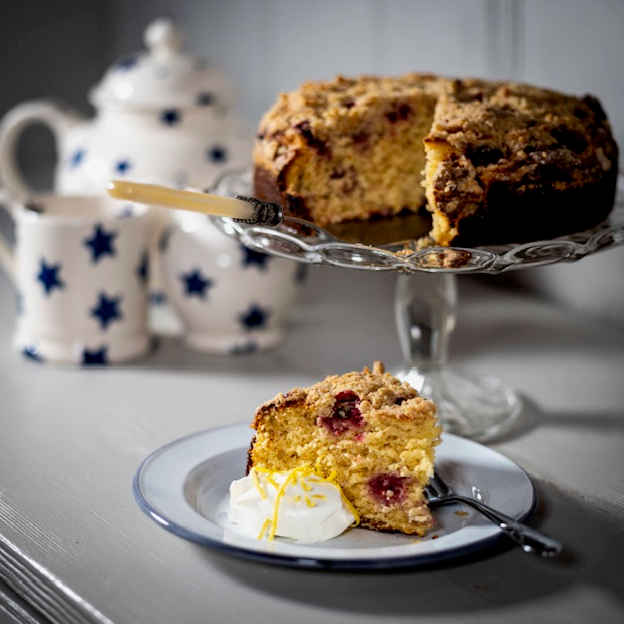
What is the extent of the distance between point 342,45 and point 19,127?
2.47 feet

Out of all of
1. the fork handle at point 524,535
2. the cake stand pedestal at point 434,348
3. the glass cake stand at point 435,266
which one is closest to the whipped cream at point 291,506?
the fork handle at point 524,535

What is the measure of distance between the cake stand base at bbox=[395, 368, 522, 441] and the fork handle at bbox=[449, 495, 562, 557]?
0.35 m

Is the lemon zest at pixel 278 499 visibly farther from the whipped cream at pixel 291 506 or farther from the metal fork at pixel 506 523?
the metal fork at pixel 506 523

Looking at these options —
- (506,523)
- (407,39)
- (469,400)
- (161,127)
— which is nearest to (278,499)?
(506,523)

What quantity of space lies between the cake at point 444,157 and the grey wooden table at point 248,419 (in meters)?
0.28

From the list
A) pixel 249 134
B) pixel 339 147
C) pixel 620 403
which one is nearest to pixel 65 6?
pixel 249 134

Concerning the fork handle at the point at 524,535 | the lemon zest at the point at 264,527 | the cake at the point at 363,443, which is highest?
the cake at the point at 363,443

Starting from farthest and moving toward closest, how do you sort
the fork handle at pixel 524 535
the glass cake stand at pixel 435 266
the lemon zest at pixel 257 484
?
1. the glass cake stand at pixel 435 266
2. the lemon zest at pixel 257 484
3. the fork handle at pixel 524 535

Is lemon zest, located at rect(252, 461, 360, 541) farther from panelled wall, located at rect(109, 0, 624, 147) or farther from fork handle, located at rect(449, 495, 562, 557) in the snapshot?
panelled wall, located at rect(109, 0, 624, 147)

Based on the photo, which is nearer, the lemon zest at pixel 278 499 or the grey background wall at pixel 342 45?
the lemon zest at pixel 278 499

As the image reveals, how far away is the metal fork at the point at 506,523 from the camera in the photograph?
0.87 m

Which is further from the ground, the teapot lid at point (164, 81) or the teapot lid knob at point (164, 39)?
the teapot lid knob at point (164, 39)

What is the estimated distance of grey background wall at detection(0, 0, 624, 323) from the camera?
1655 mm

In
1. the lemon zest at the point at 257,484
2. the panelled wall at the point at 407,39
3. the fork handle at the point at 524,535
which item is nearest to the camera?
the fork handle at the point at 524,535
